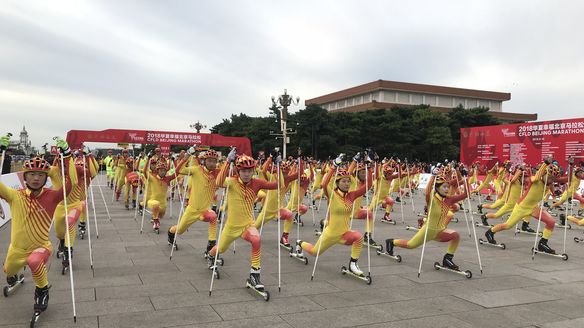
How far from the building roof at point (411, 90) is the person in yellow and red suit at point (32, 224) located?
78.1 m

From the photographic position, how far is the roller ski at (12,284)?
6453 mm

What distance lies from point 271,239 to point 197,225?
3.54m

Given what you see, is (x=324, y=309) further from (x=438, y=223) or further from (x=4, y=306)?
(x=4, y=306)

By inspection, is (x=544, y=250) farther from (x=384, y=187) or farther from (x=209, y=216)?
(x=209, y=216)

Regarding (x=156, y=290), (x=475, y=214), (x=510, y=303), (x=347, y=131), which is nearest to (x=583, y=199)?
(x=475, y=214)

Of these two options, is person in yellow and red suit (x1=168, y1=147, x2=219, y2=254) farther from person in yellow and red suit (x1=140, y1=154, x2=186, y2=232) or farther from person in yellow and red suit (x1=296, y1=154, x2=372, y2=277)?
person in yellow and red suit (x1=140, y1=154, x2=186, y2=232)

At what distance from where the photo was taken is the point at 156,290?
6910 millimetres

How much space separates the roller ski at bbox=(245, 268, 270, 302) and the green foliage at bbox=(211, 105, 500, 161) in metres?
46.8

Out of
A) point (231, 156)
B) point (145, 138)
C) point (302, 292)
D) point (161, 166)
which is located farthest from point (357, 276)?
point (145, 138)

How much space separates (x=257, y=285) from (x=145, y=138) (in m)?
28.9

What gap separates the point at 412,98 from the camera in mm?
84688

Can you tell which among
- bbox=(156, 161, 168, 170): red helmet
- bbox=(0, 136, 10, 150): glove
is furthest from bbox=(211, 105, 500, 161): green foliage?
bbox=(0, 136, 10, 150): glove

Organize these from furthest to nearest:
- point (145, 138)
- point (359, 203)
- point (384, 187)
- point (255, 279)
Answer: point (145, 138)
point (384, 187)
point (359, 203)
point (255, 279)

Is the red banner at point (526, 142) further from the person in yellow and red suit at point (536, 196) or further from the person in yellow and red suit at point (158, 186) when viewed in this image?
the person in yellow and red suit at point (158, 186)
